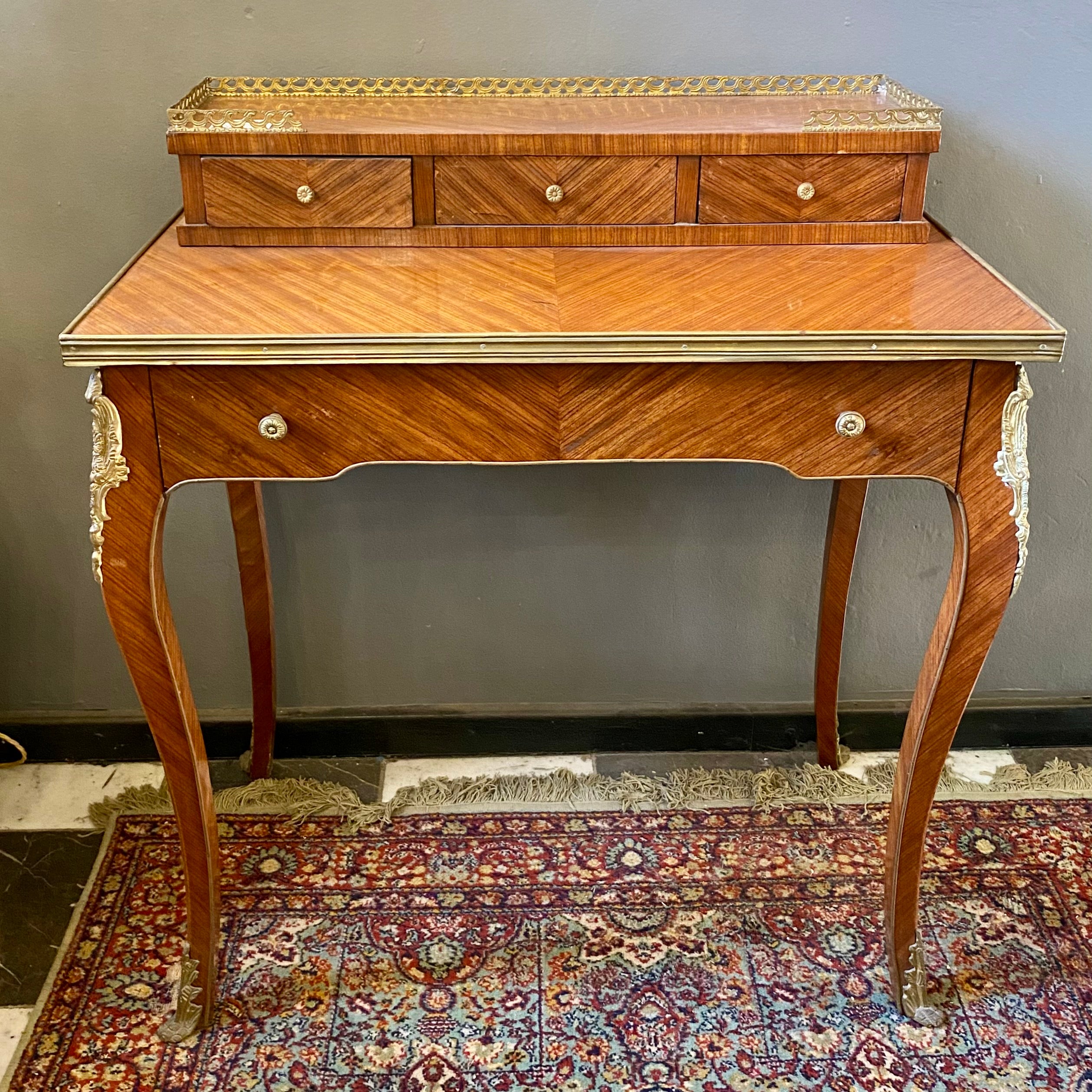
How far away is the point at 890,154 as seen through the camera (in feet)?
4.74

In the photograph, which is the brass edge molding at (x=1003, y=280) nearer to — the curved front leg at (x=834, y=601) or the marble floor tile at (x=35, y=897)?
the curved front leg at (x=834, y=601)

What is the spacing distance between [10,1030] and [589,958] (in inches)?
31.1

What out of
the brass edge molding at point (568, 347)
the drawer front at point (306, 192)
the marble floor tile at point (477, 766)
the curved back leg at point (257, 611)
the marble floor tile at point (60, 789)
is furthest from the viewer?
the marble floor tile at point (477, 766)

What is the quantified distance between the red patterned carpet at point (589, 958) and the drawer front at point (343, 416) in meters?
0.78

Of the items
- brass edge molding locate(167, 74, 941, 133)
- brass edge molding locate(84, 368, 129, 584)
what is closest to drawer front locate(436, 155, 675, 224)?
brass edge molding locate(167, 74, 941, 133)

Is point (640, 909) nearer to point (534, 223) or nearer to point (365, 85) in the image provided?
point (534, 223)

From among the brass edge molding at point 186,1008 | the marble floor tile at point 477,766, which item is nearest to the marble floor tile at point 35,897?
the brass edge molding at point 186,1008

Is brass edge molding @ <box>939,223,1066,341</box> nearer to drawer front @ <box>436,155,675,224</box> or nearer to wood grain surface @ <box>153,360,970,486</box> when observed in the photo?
wood grain surface @ <box>153,360,970,486</box>

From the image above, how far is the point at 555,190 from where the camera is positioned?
4.73ft

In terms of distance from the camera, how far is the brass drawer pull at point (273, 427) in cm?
125

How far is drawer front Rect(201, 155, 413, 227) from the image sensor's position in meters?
1.42

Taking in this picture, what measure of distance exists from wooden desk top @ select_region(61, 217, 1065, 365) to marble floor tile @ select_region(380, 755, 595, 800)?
3.21 ft

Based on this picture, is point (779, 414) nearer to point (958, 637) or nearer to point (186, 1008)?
point (958, 637)

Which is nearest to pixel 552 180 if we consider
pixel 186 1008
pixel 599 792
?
pixel 599 792
